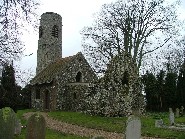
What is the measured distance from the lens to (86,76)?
38.2 meters

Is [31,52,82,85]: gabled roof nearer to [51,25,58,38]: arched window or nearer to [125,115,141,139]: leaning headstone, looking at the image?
[51,25,58,38]: arched window

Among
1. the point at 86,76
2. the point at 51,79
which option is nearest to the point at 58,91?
the point at 51,79

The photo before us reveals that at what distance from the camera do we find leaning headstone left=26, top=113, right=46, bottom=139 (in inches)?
395

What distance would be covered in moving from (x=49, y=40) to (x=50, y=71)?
543 centimetres

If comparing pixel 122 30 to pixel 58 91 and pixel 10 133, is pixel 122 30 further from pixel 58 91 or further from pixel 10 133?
pixel 10 133

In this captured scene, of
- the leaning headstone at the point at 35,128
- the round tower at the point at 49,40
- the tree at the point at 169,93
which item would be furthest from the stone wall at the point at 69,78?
the leaning headstone at the point at 35,128

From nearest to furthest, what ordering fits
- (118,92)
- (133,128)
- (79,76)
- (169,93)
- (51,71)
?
(133,128) < (118,92) < (79,76) < (51,71) < (169,93)

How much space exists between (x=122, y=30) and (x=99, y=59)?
3801mm

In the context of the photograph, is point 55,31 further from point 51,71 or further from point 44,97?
point 44,97

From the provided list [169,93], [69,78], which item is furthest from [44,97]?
[169,93]

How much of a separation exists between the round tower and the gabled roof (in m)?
2.15

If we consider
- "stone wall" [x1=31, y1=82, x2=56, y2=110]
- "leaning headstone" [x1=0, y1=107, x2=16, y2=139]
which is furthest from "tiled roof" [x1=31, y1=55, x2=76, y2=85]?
"leaning headstone" [x1=0, y1=107, x2=16, y2=139]

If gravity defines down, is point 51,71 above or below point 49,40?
below

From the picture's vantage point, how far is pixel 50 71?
1516 inches
